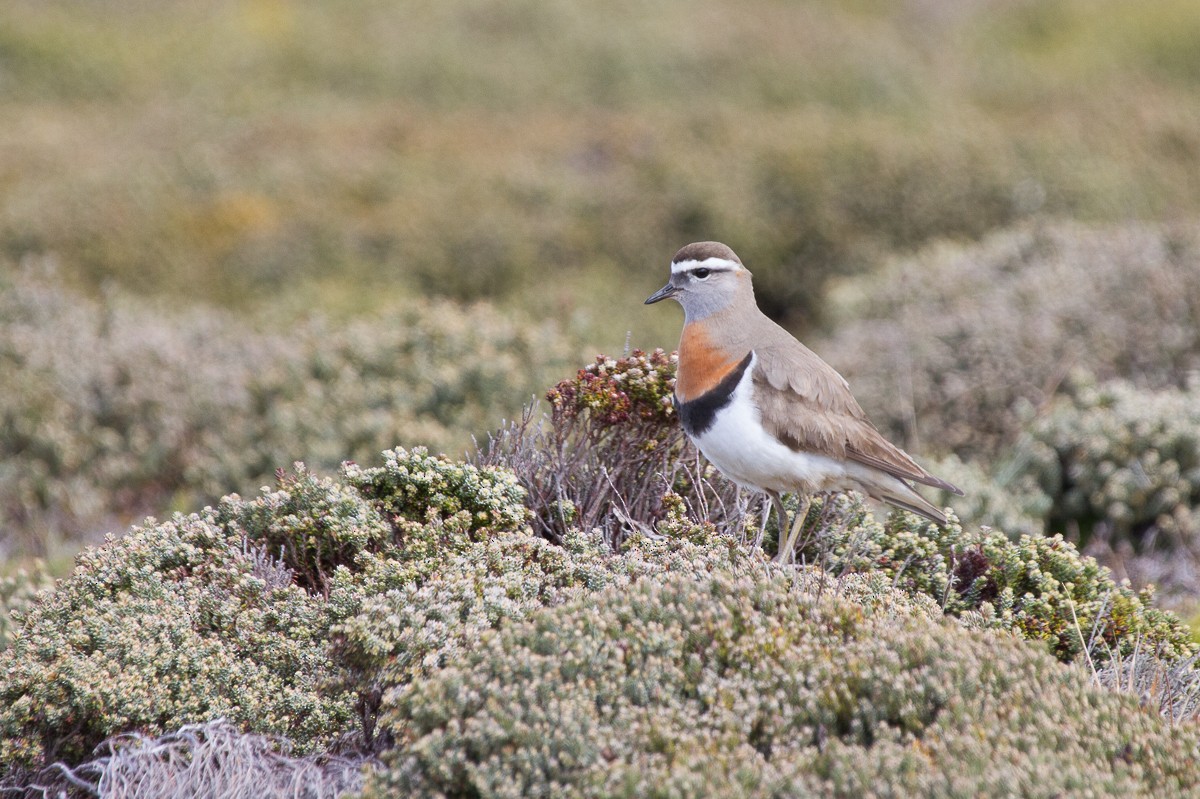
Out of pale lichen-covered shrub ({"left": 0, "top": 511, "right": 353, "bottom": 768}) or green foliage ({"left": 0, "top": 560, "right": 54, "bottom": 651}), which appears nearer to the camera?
pale lichen-covered shrub ({"left": 0, "top": 511, "right": 353, "bottom": 768})

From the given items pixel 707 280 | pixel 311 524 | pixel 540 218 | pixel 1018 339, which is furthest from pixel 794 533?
pixel 540 218

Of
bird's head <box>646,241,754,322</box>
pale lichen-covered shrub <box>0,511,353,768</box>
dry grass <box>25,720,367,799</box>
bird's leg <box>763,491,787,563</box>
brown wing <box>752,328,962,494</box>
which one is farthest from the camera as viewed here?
bird's head <box>646,241,754,322</box>

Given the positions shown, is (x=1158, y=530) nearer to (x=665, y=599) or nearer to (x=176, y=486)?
(x=665, y=599)

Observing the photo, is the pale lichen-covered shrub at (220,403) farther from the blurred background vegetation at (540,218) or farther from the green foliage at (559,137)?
the green foliage at (559,137)

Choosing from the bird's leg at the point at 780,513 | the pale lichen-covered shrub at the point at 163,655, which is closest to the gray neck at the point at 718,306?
the bird's leg at the point at 780,513

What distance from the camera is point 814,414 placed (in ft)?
17.7

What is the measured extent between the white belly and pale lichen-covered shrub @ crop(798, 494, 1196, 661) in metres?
0.39

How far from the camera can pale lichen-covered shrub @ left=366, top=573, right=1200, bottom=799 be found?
3559mm

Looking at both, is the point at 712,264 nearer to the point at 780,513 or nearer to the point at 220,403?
the point at 780,513

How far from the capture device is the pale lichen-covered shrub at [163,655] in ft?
14.4

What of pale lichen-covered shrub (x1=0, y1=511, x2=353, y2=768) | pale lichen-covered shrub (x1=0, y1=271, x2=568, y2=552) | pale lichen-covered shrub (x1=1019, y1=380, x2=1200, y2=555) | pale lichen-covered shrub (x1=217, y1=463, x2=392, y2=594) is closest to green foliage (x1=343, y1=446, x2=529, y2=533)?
pale lichen-covered shrub (x1=217, y1=463, x2=392, y2=594)

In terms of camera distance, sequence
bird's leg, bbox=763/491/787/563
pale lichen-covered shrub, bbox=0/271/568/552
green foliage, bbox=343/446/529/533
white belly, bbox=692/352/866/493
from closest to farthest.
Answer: white belly, bbox=692/352/866/493 → green foliage, bbox=343/446/529/533 → bird's leg, bbox=763/491/787/563 → pale lichen-covered shrub, bbox=0/271/568/552

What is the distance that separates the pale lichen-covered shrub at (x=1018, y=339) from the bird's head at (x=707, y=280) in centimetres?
433

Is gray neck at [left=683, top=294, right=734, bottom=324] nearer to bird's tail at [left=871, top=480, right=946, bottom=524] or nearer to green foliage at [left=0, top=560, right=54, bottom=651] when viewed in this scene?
bird's tail at [left=871, top=480, right=946, bottom=524]
